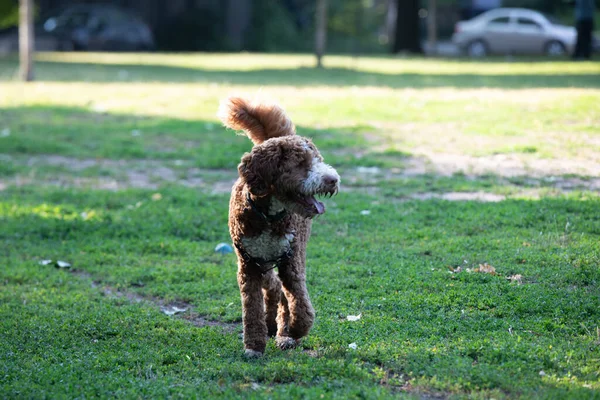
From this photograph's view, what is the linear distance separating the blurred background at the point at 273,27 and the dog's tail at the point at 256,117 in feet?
78.8

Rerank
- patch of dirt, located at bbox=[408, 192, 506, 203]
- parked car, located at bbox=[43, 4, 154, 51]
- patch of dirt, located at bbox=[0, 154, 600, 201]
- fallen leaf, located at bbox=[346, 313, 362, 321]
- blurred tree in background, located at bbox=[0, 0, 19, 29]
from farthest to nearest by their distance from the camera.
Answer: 1. parked car, located at bbox=[43, 4, 154, 51]
2. blurred tree in background, located at bbox=[0, 0, 19, 29]
3. patch of dirt, located at bbox=[0, 154, 600, 201]
4. patch of dirt, located at bbox=[408, 192, 506, 203]
5. fallen leaf, located at bbox=[346, 313, 362, 321]

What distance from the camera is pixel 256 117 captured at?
15.8 feet

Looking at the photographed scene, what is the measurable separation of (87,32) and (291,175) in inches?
1145

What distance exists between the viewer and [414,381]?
4.09 metres

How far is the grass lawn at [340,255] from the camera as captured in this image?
14.0ft

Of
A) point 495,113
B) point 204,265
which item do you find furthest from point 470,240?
point 495,113

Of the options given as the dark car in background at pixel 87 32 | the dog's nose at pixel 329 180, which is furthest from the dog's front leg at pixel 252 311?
the dark car in background at pixel 87 32

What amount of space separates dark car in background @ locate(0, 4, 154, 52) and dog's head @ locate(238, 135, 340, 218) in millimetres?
28554

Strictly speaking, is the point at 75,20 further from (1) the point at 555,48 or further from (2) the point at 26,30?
(1) the point at 555,48

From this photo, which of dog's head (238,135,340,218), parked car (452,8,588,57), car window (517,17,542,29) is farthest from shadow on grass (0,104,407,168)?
car window (517,17,542,29)

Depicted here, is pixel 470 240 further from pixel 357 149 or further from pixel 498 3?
pixel 498 3

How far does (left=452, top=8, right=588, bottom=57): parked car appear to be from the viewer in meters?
27.8

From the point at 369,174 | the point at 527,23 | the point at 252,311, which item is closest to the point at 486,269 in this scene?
the point at 252,311

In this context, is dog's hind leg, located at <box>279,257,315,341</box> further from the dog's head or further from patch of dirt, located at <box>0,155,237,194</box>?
patch of dirt, located at <box>0,155,237,194</box>
